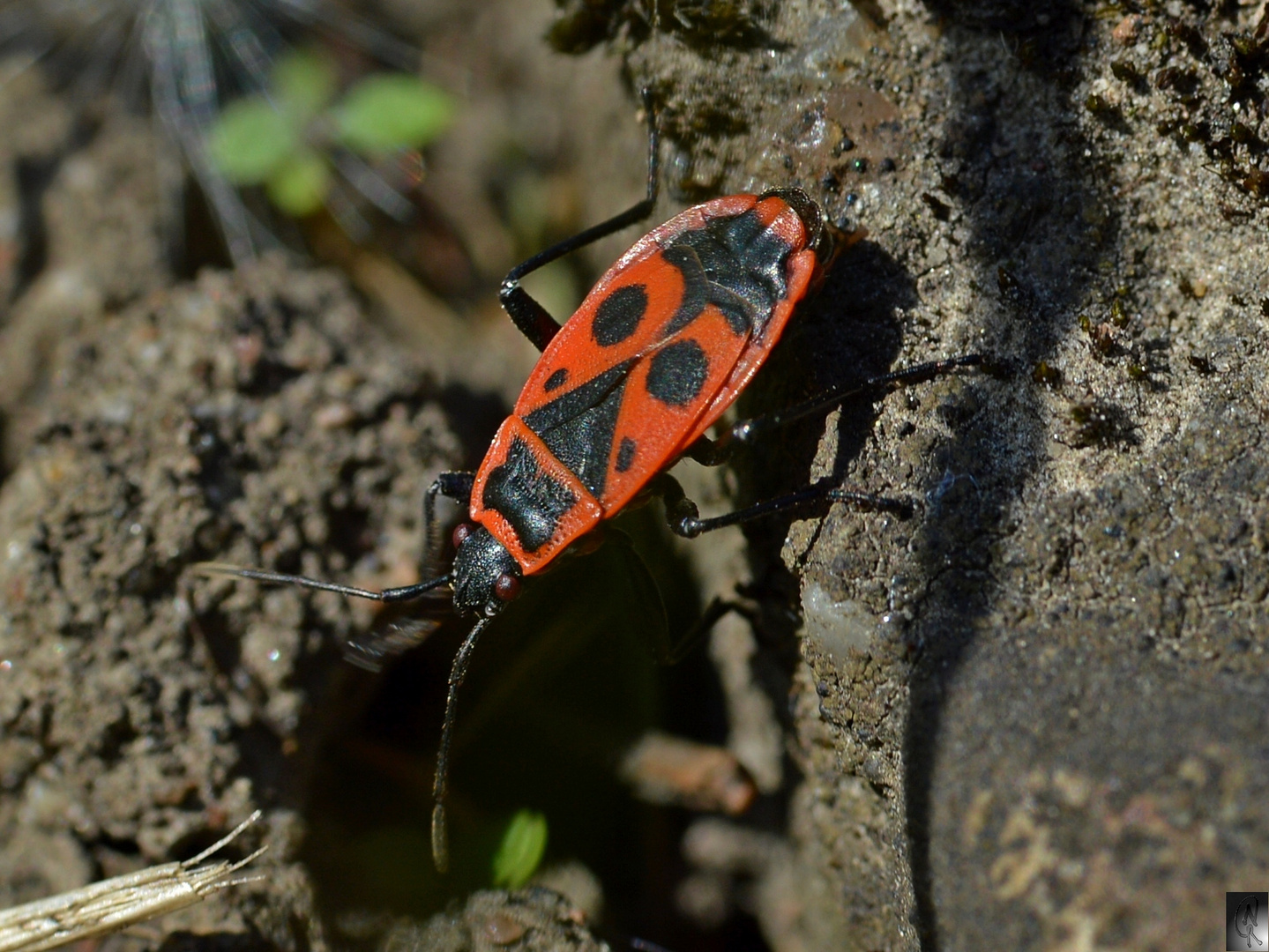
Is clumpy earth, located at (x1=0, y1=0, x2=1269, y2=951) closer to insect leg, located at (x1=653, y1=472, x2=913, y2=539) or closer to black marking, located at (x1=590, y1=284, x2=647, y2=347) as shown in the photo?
insect leg, located at (x1=653, y1=472, x2=913, y2=539)

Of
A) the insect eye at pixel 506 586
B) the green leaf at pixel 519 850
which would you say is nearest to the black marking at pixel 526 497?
the insect eye at pixel 506 586

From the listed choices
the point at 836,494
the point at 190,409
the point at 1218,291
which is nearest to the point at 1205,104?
the point at 1218,291

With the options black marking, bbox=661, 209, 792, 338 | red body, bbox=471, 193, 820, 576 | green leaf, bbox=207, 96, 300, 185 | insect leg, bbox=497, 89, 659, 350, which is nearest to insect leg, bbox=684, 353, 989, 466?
red body, bbox=471, 193, 820, 576

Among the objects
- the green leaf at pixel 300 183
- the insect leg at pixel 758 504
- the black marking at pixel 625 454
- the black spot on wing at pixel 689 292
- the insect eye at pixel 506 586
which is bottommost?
the insect eye at pixel 506 586

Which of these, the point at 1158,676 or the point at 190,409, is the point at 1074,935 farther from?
the point at 190,409

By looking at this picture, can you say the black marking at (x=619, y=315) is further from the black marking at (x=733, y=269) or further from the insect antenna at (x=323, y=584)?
the insect antenna at (x=323, y=584)

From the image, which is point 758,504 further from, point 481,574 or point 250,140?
point 250,140

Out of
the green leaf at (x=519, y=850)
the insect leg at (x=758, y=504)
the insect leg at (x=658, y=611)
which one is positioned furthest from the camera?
the green leaf at (x=519, y=850)
